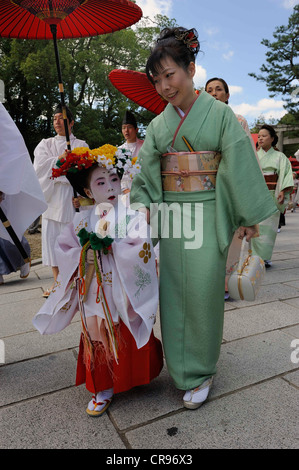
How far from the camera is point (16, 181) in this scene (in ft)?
7.13

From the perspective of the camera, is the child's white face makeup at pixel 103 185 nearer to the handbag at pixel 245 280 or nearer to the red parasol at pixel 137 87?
the handbag at pixel 245 280

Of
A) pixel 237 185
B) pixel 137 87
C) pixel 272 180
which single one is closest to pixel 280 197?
pixel 272 180

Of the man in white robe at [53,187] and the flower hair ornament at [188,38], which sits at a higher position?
the flower hair ornament at [188,38]

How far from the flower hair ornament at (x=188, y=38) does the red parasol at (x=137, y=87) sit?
92.0 inches

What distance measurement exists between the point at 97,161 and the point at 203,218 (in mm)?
654

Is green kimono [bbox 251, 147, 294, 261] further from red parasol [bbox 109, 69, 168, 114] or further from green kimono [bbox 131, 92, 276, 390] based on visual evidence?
green kimono [bbox 131, 92, 276, 390]

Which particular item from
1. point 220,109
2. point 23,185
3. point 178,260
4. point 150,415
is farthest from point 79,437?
point 220,109

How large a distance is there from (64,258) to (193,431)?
42.8 inches

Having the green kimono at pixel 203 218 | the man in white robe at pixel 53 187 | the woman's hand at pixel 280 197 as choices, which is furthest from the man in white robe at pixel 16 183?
the woman's hand at pixel 280 197

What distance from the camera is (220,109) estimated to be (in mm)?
2000

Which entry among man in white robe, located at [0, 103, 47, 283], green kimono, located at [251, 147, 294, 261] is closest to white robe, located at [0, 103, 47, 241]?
man in white robe, located at [0, 103, 47, 283]

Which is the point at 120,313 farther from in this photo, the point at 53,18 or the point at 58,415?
the point at 53,18

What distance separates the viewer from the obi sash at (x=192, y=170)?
2.02 metres

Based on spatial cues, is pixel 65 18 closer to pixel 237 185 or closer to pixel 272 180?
pixel 237 185
